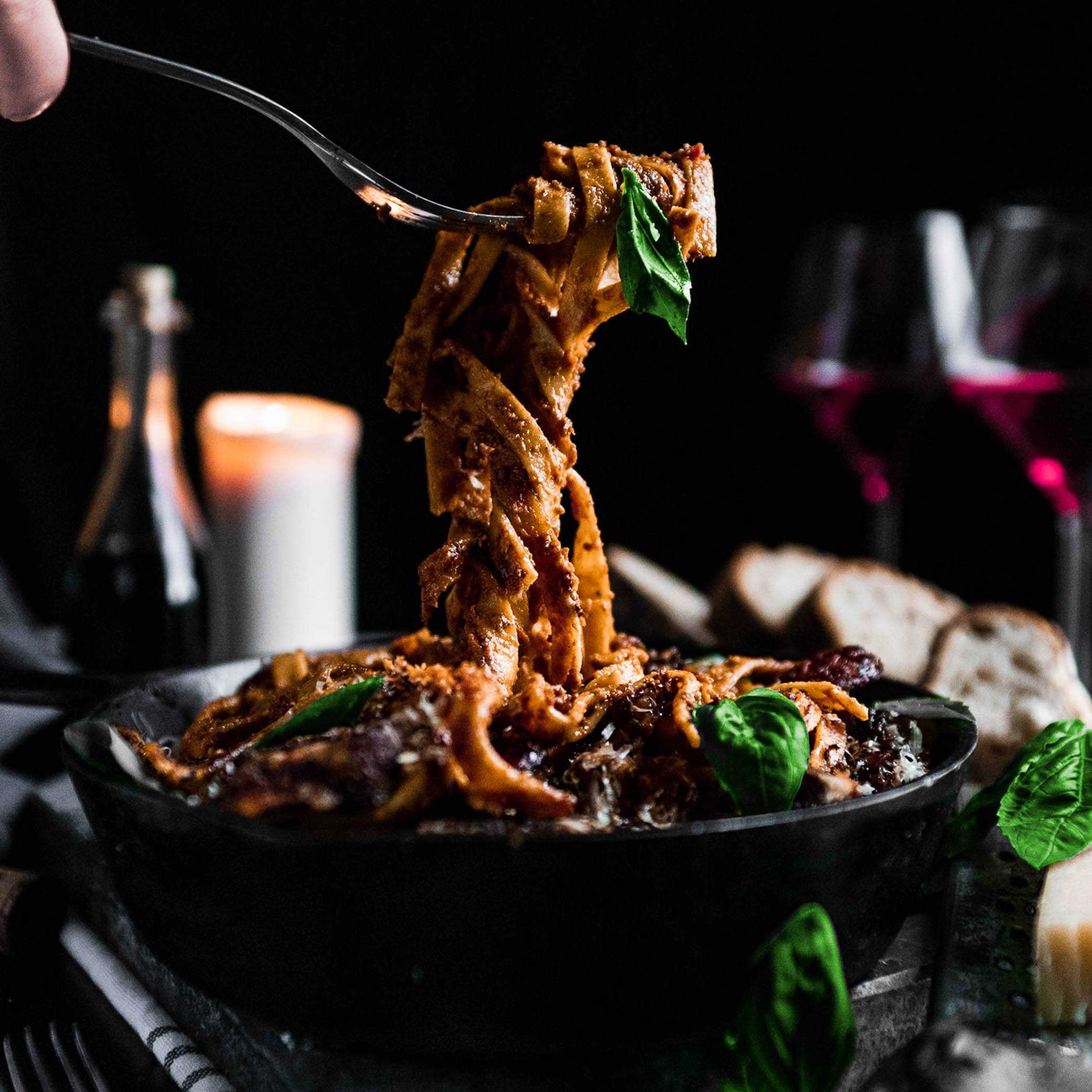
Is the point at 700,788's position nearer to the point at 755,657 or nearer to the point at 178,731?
the point at 755,657

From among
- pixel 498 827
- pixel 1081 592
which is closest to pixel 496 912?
pixel 498 827

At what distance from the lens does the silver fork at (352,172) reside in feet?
3.43

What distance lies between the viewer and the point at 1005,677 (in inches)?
79.2

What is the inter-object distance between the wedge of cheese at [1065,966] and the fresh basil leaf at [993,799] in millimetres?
188

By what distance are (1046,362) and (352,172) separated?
137cm

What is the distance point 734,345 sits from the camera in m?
3.08

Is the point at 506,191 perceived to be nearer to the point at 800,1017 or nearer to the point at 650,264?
the point at 650,264

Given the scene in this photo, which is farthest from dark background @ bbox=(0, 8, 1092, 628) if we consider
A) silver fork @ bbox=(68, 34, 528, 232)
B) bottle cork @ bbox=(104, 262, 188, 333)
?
silver fork @ bbox=(68, 34, 528, 232)

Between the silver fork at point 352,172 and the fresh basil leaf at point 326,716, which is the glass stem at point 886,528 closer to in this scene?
the silver fork at point 352,172

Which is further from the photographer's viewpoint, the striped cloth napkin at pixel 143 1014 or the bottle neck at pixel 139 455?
the bottle neck at pixel 139 455

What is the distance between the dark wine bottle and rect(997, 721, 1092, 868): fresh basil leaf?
1754 mm

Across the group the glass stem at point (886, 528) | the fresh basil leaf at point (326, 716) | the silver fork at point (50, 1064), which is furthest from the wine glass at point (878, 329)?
the silver fork at point (50, 1064)

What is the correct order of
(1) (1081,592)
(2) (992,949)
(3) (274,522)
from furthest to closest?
1. (3) (274,522)
2. (1) (1081,592)
3. (2) (992,949)

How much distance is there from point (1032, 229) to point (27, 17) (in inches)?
63.0
